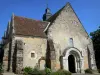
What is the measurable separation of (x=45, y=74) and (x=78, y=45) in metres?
10.5

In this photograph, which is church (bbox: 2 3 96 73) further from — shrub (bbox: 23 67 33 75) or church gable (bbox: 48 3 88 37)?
shrub (bbox: 23 67 33 75)

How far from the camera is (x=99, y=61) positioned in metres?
35.0

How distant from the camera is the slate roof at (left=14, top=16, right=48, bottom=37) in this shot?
25.1m

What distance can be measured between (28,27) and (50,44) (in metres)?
4.97

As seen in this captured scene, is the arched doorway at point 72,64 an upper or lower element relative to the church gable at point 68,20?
lower

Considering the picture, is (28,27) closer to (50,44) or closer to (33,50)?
(33,50)

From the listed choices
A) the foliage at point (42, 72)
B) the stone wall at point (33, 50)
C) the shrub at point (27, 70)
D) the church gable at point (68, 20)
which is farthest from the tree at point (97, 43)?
the shrub at point (27, 70)

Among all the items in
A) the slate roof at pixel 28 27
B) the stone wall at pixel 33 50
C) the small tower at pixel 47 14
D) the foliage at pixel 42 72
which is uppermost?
the small tower at pixel 47 14

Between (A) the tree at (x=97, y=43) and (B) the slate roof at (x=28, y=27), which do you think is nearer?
(B) the slate roof at (x=28, y=27)

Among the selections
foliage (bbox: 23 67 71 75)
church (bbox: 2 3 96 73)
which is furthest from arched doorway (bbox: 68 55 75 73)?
foliage (bbox: 23 67 71 75)

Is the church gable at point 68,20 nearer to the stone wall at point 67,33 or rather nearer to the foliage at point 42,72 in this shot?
the stone wall at point 67,33

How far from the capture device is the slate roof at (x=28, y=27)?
2514 centimetres

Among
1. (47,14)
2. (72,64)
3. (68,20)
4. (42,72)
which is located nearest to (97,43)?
(72,64)

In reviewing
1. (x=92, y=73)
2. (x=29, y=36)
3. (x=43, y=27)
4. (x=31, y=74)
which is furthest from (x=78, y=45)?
(x=31, y=74)
